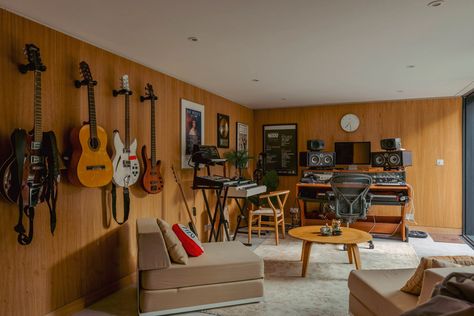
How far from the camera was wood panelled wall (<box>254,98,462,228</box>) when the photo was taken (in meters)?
5.53

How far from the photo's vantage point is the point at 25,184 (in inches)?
89.4

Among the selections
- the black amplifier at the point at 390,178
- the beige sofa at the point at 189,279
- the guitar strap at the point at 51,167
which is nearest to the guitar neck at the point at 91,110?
the guitar strap at the point at 51,167

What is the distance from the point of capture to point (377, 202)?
513cm

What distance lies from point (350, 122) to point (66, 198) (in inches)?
191

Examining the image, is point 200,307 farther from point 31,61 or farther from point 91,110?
point 31,61

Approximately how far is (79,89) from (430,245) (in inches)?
189

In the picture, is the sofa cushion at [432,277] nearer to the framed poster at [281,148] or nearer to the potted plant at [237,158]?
the potted plant at [237,158]

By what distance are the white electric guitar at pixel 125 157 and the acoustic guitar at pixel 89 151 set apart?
176mm

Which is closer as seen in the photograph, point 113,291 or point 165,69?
point 113,291

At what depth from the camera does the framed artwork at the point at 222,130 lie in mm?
5265

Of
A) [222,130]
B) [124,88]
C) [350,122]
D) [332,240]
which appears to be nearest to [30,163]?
[124,88]

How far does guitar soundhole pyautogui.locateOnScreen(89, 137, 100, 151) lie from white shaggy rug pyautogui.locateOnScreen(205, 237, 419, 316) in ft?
5.23

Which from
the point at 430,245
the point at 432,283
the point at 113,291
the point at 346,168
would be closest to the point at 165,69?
the point at 113,291

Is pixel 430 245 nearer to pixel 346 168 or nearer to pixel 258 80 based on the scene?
pixel 346 168
